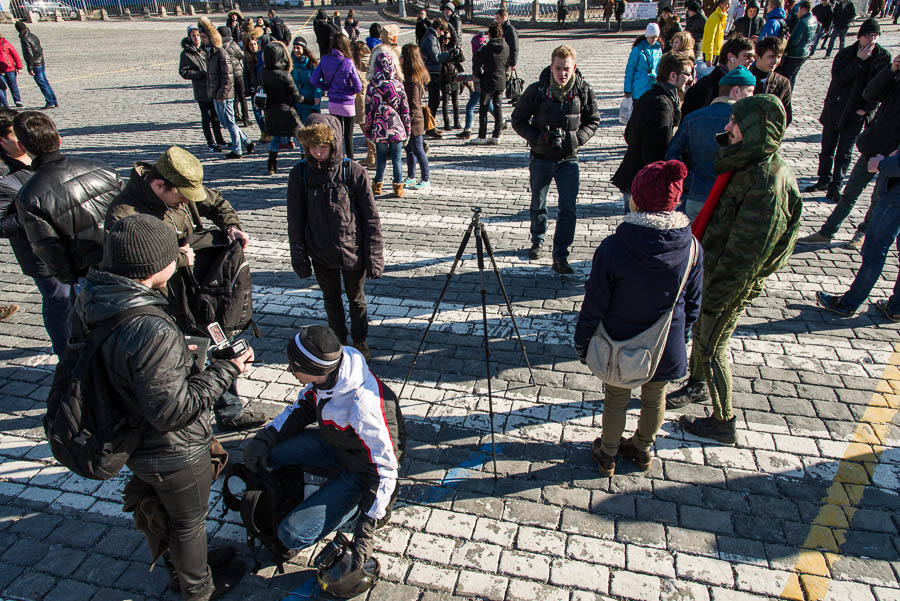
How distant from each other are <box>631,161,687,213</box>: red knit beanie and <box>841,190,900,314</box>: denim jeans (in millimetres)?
3421

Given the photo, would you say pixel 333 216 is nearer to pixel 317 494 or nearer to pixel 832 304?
pixel 317 494

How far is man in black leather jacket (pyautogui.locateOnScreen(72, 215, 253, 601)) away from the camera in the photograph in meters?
2.38

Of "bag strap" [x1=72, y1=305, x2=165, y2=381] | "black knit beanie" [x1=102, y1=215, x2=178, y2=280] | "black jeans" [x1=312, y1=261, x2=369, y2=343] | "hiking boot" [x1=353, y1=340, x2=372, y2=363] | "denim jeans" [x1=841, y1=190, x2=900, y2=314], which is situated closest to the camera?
"bag strap" [x1=72, y1=305, x2=165, y2=381]

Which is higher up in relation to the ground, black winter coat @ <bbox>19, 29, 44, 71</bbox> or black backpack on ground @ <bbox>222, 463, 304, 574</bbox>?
black winter coat @ <bbox>19, 29, 44, 71</bbox>

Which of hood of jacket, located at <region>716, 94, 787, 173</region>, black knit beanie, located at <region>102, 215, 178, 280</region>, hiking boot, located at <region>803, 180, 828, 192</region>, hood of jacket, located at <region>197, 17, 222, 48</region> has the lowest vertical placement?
hiking boot, located at <region>803, 180, 828, 192</region>

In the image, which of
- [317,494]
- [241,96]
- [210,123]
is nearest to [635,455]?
[317,494]

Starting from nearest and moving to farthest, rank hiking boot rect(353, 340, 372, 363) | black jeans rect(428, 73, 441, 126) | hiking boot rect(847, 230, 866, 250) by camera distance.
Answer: hiking boot rect(353, 340, 372, 363)
hiking boot rect(847, 230, 866, 250)
black jeans rect(428, 73, 441, 126)

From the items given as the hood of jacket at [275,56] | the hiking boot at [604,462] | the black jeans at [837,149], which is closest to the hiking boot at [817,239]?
the black jeans at [837,149]

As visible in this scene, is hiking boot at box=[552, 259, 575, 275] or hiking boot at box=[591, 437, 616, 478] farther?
hiking boot at box=[552, 259, 575, 275]

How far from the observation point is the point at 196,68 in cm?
1012

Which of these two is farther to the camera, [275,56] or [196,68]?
[196,68]

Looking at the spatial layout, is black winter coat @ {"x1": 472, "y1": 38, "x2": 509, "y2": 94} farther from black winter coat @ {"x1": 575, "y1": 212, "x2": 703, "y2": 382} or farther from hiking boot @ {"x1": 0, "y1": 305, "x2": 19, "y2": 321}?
hiking boot @ {"x1": 0, "y1": 305, "x2": 19, "y2": 321}

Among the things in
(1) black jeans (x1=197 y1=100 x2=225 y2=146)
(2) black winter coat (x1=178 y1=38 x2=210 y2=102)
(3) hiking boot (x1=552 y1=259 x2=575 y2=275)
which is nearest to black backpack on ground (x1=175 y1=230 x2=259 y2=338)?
(3) hiking boot (x1=552 y1=259 x2=575 y2=275)

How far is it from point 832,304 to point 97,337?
243 inches
